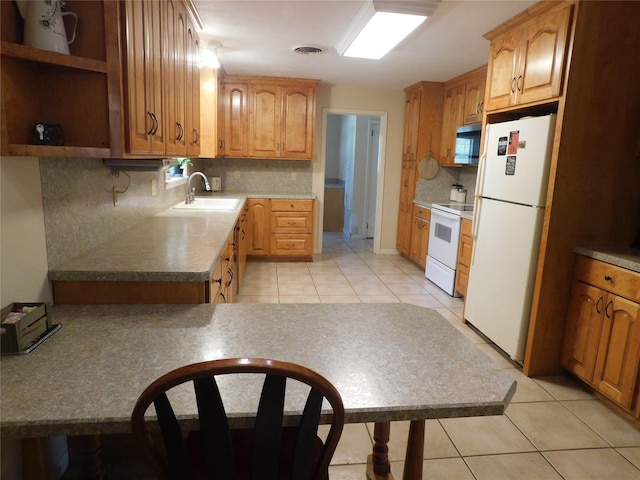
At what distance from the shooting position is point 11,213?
1258 millimetres

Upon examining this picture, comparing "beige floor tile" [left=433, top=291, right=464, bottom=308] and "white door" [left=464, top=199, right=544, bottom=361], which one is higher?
"white door" [left=464, top=199, right=544, bottom=361]

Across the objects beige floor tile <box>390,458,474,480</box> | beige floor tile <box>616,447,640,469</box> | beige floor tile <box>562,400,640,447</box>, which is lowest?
beige floor tile <box>390,458,474,480</box>

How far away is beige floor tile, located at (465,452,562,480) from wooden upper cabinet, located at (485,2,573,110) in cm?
193

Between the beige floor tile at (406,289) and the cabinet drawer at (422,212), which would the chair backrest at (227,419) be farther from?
the cabinet drawer at (422,212)

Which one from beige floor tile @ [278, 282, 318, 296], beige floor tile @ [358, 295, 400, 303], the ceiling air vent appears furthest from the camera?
beige floor tile @ [278, 282, 318, 296]

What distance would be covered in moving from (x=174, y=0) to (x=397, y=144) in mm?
3929

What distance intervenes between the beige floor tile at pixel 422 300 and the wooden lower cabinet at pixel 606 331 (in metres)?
1.39

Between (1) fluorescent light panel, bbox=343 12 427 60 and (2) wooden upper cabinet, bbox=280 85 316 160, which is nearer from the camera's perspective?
(1) fluorescent light panel, bbox=343 12 427 60

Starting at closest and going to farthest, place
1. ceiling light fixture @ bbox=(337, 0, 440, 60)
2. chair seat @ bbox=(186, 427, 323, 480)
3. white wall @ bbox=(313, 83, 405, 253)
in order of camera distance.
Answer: chair seat @ bbox=(186, 427, 323, 480)
ceiling light fixture @ bbox=(337, 0, 440, 60)
white wall @ bbox=(313, 83, 405, 253)

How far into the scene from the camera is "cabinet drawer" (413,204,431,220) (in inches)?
186

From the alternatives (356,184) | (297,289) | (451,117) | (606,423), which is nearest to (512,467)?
(606,423)

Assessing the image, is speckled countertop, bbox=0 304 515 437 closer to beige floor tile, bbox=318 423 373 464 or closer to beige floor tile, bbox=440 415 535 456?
beige floor tile, bbox=318 423 373 464

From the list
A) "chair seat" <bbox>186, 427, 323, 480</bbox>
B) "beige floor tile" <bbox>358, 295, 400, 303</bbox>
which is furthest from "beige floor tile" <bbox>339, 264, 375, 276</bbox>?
"chair seat" <bbox>186, 427, 323, 480</bbox>

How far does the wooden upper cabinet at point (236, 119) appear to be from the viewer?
16.3 feet
